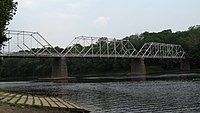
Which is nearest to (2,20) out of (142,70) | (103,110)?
(103,110)

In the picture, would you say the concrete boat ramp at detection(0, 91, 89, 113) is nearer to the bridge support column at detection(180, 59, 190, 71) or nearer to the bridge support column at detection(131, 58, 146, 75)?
the bridge support column at detection(131, 58, 146, 75)

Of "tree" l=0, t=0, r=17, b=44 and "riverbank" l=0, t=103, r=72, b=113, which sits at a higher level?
"tree" l=0, t=0, r=17, b=44

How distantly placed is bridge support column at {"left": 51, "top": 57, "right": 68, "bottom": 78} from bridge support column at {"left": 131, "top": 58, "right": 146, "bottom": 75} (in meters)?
40.1

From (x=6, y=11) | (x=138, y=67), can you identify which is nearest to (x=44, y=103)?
(x=6, y=11)

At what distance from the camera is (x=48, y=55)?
143 m

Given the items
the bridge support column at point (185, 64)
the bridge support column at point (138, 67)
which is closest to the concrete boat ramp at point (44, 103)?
the bridge support column at point (138, 67)

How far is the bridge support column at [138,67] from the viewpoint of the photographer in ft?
563

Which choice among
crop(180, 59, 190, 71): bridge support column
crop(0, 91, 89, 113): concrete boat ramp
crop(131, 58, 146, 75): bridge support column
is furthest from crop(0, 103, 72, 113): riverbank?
crop(180, 59, 190, 71): bridge support column

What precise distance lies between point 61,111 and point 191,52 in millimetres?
178482

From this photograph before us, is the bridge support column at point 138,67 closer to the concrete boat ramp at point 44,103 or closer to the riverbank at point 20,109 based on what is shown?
the concrete boat ramp at point 44,103

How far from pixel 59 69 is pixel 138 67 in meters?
47.6

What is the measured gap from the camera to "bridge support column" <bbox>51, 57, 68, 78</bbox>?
467 feet

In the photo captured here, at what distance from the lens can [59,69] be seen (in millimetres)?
143375

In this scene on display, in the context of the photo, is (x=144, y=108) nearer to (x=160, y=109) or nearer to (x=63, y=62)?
(x=160, y=109)
